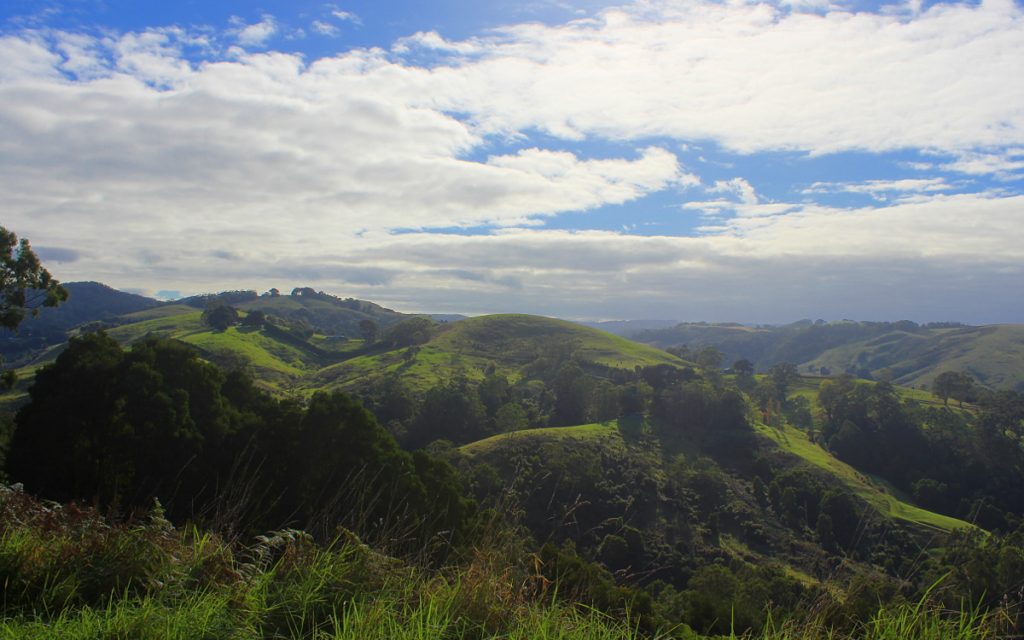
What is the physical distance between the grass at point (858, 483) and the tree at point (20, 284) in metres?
53.7

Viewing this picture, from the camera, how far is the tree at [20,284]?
74.7 ft

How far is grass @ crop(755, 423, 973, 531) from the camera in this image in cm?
5034

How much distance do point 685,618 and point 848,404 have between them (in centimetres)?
6944

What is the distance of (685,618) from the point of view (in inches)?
734

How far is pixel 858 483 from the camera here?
5694 centimetres

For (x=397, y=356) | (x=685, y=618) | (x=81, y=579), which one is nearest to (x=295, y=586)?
(x=81, y=579)

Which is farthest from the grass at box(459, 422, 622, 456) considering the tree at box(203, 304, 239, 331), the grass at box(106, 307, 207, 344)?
the grass at box(106, 307, 207, 344)

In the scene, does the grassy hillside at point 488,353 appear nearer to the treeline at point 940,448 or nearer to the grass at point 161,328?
the treeline at point 940,448

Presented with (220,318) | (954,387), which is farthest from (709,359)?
(220,318)

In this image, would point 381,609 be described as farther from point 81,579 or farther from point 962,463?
point 962,463

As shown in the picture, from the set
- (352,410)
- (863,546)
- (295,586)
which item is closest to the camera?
(295,586)

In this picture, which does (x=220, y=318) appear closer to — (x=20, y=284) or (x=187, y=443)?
(x=20, y=284)

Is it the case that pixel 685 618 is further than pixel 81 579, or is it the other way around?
pixel 685 618

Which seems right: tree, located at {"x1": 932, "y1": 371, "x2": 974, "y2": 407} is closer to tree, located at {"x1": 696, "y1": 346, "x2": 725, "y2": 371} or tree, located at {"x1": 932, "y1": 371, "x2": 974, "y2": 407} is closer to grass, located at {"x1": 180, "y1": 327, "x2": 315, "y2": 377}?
tree, located at {"x1": 696, "y1": 346, "x2": 725, "y2": 371}
